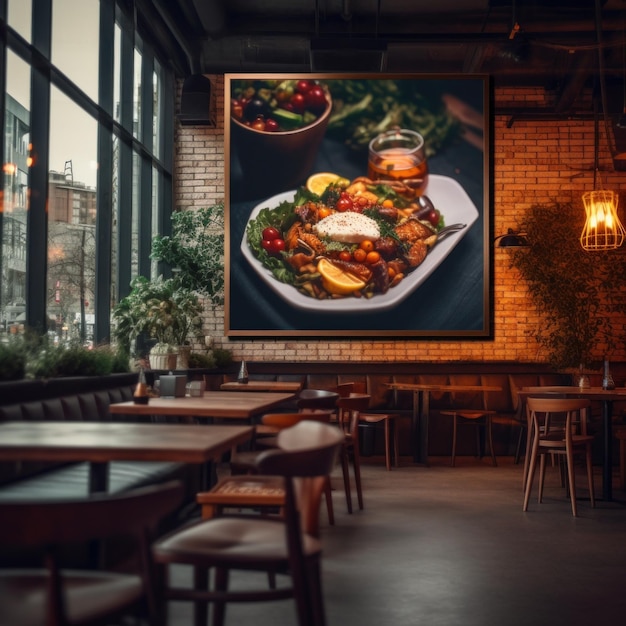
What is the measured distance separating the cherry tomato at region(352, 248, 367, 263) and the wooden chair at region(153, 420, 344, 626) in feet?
22.5

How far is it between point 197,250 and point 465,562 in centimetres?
564

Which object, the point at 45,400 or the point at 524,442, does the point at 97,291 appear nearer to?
the point at 45,400

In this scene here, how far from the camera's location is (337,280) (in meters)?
9.54

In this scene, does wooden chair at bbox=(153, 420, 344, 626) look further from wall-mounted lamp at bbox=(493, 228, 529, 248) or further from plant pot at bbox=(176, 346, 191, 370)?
wall-mounted lamp at bbox=(493, 228, 529, 248)

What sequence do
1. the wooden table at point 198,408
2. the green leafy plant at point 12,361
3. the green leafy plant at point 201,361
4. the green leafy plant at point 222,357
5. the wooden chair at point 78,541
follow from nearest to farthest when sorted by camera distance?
the wooden chair at point 78,541
the wooden table at point 198,408
the green leafy plant at point 12,361
the green leafy plant at point 201,361
the green leafy plant at point 222,357

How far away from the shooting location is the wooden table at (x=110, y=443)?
260cm

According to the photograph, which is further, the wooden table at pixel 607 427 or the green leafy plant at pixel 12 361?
the wooden table at pixel 607 427

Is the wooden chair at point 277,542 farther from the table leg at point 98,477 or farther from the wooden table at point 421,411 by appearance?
the wooden table at point 421,411

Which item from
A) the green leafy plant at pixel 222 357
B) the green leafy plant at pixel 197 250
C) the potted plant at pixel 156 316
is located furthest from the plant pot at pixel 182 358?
the green leafy plant at pixel 197 250

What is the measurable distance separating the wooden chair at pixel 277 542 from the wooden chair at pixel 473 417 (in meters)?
5.90

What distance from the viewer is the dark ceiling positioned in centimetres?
806

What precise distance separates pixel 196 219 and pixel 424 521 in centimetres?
516

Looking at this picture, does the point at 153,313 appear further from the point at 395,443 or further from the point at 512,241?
the point at 512,241

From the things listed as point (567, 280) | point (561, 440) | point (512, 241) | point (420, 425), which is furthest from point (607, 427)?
point (567, 280)
